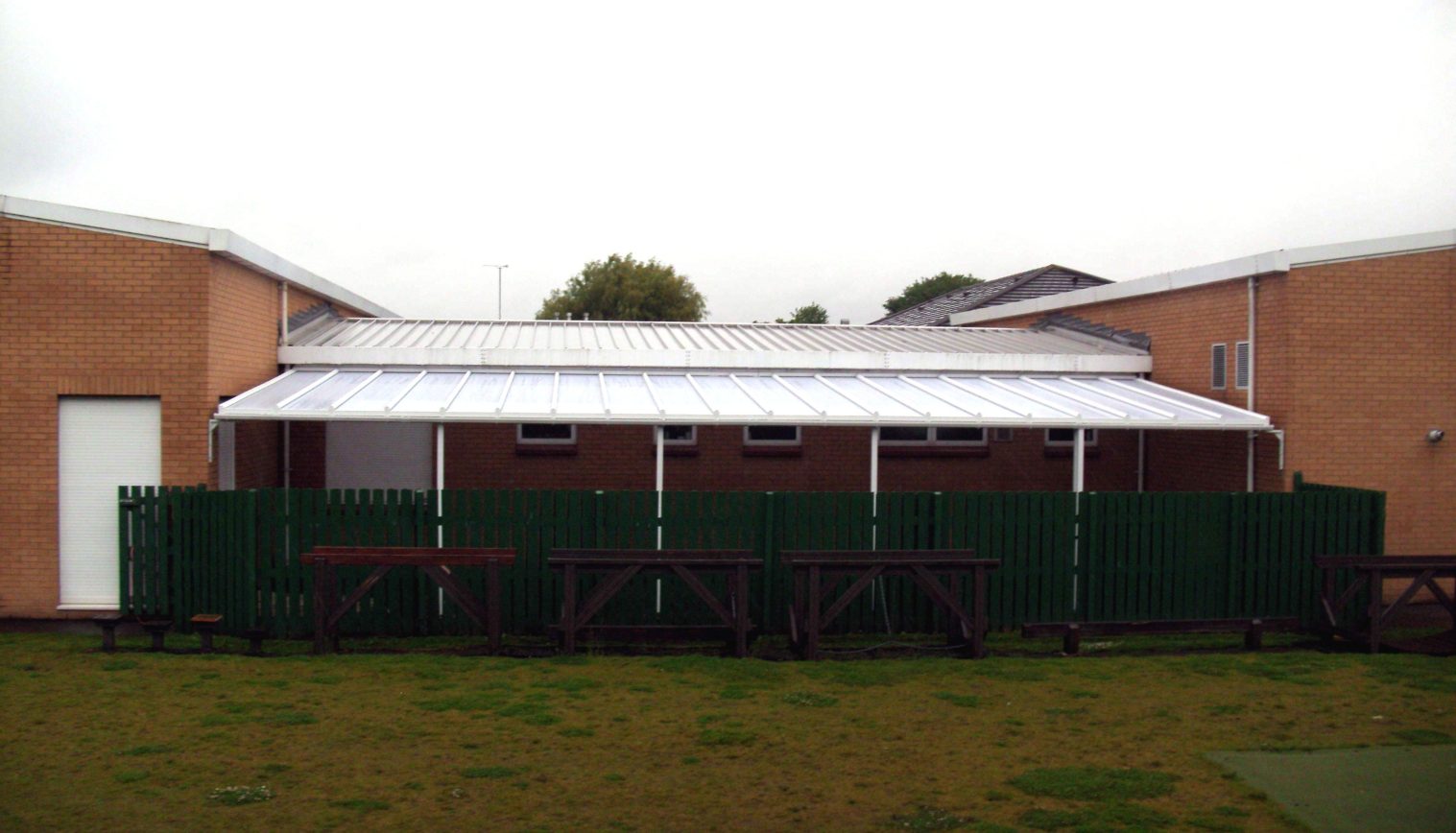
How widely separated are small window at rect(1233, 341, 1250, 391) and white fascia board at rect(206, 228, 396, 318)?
12251 millimetres

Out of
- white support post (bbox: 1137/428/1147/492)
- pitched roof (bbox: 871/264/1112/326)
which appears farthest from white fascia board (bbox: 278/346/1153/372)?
pitched roof (bbox: 871/264/1112/326)

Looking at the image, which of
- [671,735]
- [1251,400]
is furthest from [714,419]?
[1251,400]

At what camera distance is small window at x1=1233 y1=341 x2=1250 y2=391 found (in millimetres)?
14320

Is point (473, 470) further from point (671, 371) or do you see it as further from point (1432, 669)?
point (1432, 669)

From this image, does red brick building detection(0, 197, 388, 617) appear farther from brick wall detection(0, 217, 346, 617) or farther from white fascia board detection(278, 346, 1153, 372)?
white fascia board detection(278, 346, 1153, 372)

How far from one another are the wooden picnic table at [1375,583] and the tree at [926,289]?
240 feet

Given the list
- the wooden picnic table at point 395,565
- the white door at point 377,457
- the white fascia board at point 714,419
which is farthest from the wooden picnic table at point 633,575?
the white door at point 377,457

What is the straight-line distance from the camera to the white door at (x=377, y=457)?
51.3 feet

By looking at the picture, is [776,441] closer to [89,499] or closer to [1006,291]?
[89,499]

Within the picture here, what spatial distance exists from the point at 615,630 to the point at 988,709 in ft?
12.2

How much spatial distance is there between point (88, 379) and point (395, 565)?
13.5 ft

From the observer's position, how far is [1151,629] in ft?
37.4

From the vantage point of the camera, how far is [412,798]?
6719 mm

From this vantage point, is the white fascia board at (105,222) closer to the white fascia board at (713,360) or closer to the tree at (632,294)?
the white fascia board at (713,360)
